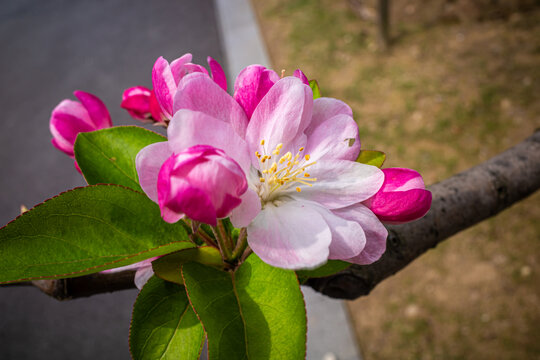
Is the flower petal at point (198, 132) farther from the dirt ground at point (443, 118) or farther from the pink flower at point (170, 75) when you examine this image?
the dirt ground at point (443, 118)

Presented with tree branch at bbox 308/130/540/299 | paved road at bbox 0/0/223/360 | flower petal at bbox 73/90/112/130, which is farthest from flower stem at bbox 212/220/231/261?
paved road at bbox 0/0/223/360

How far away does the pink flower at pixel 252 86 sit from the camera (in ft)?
1.94

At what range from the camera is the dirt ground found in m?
2.41

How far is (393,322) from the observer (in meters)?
2.48

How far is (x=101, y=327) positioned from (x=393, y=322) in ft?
6.29

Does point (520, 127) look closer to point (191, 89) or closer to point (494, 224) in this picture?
point (494, 224)

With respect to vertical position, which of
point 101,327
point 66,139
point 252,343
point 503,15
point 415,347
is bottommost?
point 415,347

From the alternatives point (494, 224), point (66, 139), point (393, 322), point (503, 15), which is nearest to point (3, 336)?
point (393, 322)

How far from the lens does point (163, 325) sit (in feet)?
2.17

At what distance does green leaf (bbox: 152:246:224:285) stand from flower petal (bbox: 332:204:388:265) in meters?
0.22

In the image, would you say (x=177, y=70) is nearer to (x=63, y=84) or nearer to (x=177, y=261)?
(x=177, y=261)

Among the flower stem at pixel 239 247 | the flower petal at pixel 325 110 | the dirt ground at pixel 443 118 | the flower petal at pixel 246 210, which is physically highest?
the flower petal at pixel 325 110

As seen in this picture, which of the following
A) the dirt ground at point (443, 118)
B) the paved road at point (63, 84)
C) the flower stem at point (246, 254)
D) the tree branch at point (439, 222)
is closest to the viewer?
the flower stem at point (246, 254)

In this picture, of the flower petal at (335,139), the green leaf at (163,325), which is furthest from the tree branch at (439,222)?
the flower petal at (335,139)
